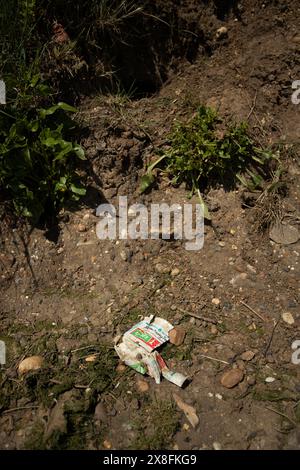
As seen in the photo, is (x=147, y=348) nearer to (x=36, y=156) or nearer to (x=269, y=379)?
(x=269, y=379)

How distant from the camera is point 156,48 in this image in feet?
11.2

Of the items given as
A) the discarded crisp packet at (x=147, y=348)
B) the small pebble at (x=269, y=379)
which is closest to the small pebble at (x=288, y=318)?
the small pebble at (x=269, y=379)

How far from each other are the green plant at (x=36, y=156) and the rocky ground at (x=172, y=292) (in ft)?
0.46

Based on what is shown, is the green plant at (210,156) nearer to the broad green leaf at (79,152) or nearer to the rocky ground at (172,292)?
the rocky ground at (172,292)

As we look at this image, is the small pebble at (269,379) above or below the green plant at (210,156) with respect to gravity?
below

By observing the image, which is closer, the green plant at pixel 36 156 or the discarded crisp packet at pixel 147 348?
the discarded crisp packet at pixel 147 348

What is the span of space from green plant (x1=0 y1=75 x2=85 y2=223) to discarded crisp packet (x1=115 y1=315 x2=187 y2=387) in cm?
92

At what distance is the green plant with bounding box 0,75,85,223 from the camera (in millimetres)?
2707

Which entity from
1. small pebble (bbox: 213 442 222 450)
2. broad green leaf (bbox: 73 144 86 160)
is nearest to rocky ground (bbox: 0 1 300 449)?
small pebble (bbox: 213 442 222 450)

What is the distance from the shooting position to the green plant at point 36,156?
2.71 metres

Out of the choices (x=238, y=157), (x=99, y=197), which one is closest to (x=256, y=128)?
(x=238, y=157)

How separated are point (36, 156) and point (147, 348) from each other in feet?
4.31
